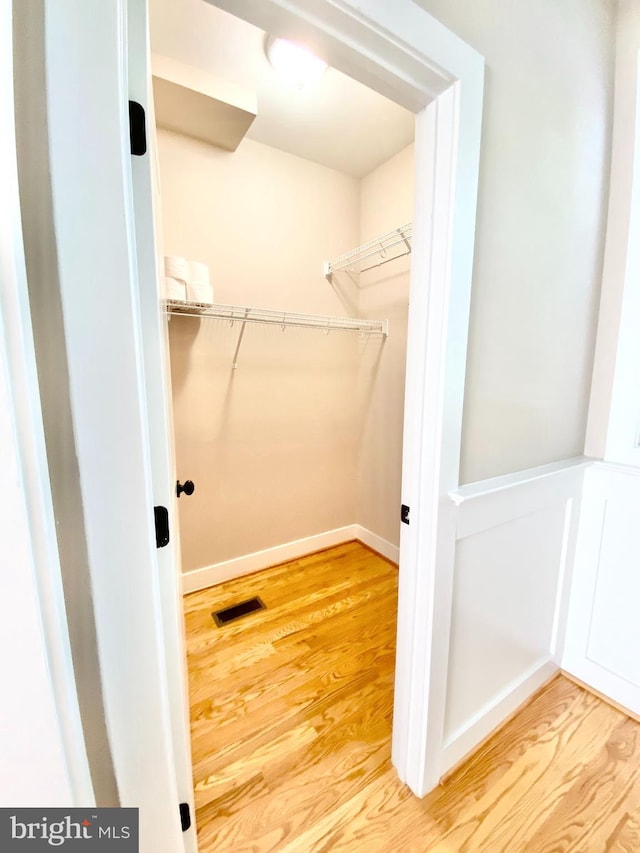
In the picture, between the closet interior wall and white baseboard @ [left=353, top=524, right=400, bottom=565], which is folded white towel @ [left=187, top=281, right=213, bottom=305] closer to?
the closet interior wall

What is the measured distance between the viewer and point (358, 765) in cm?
119

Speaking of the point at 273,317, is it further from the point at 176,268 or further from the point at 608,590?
the point at 608,590

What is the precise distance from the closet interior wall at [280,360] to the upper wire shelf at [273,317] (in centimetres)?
6

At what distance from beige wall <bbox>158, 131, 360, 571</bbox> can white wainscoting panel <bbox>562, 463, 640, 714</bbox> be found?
5.01 ft

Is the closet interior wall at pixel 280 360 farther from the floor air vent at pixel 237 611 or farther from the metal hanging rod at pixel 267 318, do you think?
the floor air vent at pixel 237 611

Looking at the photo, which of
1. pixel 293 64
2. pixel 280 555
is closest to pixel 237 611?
pixel 280 555

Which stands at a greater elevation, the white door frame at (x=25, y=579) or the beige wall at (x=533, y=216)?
the beige wall at (x=533, y=216)

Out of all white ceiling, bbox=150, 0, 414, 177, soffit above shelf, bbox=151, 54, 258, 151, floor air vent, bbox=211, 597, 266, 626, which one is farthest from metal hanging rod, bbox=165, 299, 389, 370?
floor air vent, bbox=211, 597, 266, 626

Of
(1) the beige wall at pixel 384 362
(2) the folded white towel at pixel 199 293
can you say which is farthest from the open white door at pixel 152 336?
(1) the beige wall at pixel 384 362

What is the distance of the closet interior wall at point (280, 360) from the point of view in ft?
6.37

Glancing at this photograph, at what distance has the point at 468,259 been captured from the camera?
907 millimetres

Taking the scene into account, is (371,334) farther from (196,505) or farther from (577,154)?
(196,505)

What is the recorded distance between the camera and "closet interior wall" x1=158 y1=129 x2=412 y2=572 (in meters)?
1.94

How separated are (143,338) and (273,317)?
5.40 feet
